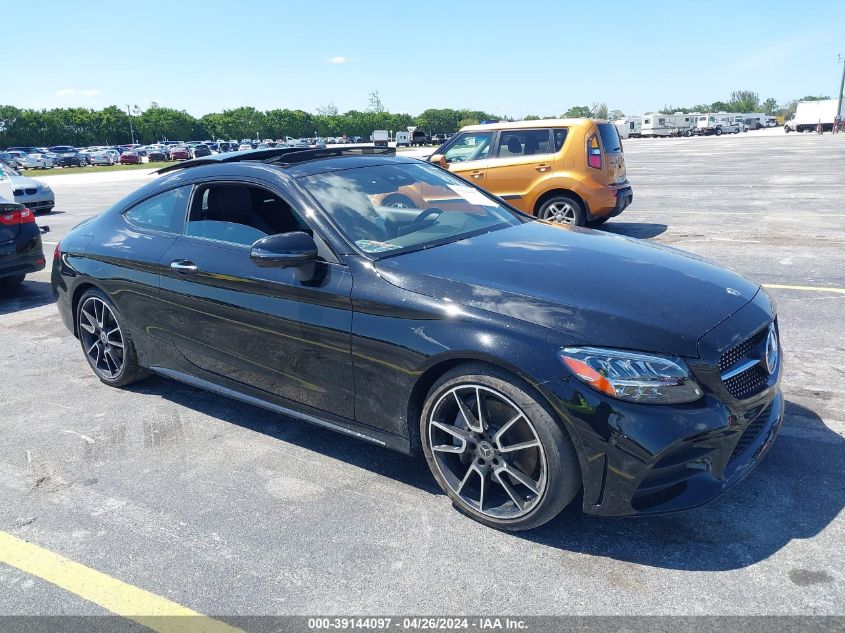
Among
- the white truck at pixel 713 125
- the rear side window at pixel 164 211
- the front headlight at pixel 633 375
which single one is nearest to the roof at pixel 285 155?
the rear side window at pixel 164 211

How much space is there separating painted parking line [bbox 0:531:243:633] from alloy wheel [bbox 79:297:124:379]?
1877 mm

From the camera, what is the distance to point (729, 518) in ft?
9.86

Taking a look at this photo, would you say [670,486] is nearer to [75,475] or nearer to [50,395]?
[75,475]

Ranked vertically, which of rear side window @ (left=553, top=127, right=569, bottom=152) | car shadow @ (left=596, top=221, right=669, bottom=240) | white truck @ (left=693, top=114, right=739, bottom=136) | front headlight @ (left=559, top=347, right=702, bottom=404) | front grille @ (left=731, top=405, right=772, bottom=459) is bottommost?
car shadow @ (left=596, top=221, right=669, bottom=240)

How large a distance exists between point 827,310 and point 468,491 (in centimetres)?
438

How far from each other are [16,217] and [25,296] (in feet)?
3.40

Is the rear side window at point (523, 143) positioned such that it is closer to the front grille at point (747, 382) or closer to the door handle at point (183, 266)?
the door handle at point (183, 266)

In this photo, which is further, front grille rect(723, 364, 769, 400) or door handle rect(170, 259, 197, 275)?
door handle rect(170, 259, 197, 275)

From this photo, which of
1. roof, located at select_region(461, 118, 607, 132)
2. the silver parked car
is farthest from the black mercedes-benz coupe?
the silver parked car

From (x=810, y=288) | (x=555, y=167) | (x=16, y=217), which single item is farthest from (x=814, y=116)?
(x=16, y=217)

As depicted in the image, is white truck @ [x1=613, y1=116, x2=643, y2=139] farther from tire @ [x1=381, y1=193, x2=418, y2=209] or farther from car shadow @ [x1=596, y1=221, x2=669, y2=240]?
tire @ [x1=381, y1=193, x2=418, y2=209]

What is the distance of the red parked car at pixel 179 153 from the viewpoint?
6062 centimetres

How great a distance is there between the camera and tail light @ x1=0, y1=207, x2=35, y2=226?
7.61 metres

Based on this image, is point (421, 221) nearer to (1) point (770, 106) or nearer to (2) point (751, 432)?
(2) point (751, 432)
